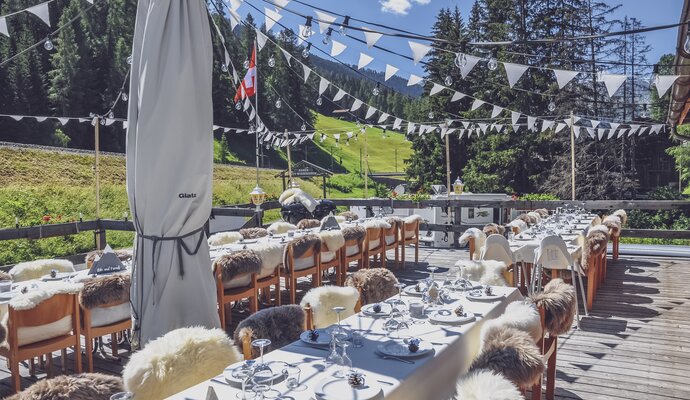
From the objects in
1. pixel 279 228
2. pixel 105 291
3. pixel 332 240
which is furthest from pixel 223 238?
pixel 105 291

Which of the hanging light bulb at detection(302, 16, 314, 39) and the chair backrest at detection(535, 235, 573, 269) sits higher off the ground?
the hanging light bulb at detection(302, 16, 314, 39)

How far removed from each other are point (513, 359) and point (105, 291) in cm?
306

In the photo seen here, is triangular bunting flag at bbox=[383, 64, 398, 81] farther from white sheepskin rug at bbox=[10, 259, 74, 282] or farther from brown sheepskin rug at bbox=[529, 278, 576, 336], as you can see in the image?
white sheepskin rug at bbox=[10, 259, 74, 282]

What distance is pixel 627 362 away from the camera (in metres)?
3.96

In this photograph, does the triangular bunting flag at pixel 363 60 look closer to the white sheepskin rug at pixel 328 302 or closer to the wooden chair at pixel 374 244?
the wooden chair at pixel 374 244

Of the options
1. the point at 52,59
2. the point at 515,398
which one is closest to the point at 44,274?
the point at 515,398

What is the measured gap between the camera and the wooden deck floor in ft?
11.5

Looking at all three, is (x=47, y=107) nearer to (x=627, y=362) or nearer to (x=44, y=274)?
(x=44, y=274)


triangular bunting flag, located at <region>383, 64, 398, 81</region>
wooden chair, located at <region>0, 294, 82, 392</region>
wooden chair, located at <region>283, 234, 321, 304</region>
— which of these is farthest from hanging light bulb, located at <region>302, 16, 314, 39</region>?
wooden chair, located at <region>0, 294, 82, 392</region>

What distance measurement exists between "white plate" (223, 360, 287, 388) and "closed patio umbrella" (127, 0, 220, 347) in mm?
970

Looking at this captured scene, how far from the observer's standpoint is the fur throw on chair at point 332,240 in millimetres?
6031

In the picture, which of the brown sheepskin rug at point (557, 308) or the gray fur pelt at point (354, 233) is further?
the gray fur pelt at point (354, 233)

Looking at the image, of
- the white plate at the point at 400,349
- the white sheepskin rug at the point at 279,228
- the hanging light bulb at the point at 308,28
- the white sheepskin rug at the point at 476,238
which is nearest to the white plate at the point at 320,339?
the white plate at the point at 400,349

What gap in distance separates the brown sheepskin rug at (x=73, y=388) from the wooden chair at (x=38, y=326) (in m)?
1.91
